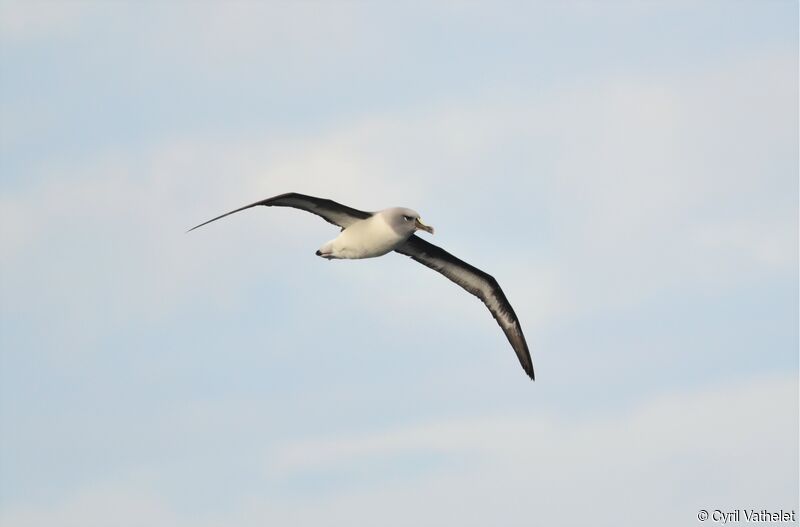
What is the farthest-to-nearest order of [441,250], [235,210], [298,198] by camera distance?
[441,250] < [298,198] < [235,210]

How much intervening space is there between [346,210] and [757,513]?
12.3 metres

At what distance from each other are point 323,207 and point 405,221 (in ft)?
6.96

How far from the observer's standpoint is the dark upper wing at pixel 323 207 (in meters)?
29.0

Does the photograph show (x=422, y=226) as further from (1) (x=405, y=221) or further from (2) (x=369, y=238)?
(2) (x=369, y=238)

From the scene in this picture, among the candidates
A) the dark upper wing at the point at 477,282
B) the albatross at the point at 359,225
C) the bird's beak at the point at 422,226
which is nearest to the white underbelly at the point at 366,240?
the albatross at the point at 359,225

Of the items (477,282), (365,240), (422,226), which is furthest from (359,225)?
(477,282)

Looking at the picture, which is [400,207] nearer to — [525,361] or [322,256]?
[322,256]

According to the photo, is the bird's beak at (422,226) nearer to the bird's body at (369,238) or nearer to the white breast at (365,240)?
the bird's body at (369,238)

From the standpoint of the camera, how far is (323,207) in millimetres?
Answer: 30359

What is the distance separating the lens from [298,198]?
96.6 ft

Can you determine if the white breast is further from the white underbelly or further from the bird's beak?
the bird's beak

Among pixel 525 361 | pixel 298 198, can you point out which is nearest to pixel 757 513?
pixel 525 361

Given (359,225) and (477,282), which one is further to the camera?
(477,282)

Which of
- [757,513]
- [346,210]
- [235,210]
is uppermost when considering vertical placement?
[346,210]
